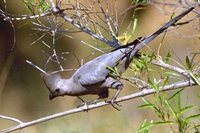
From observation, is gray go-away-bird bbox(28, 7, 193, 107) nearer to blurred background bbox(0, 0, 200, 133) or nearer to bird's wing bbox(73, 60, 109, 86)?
bird's wing bbox(73, 60, 109, 86)

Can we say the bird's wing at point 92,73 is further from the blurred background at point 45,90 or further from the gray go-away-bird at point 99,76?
the blurred background at point 45,90

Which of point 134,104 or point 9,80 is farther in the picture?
point 9,80

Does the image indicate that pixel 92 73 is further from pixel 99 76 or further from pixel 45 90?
pixel 45 90

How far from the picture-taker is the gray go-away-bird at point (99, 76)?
137cm

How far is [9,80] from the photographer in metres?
4.64

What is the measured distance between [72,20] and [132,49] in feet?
0.61

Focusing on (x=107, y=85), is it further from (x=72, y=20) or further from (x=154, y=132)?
(x=154, y=132)

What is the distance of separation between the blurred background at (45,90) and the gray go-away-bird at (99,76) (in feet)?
7.69

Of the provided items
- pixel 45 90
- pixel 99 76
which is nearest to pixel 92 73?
pixel 99 76

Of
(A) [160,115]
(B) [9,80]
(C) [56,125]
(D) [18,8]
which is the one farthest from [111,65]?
(B) [9,80]

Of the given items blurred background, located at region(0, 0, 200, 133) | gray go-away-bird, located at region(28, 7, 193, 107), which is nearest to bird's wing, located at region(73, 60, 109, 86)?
gray go-away-bird, located at region(28, 7, 193, 107)

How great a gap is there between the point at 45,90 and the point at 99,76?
3070 millimetres

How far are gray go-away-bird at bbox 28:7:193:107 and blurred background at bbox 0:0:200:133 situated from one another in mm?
2345

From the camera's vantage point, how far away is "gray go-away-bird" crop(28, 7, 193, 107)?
1368mm
